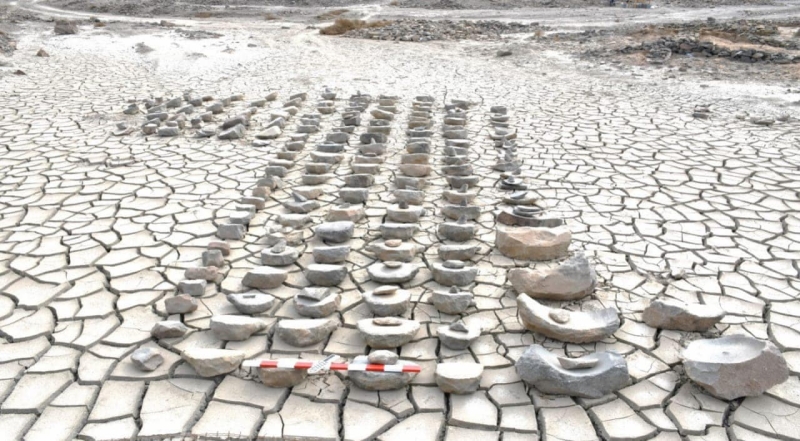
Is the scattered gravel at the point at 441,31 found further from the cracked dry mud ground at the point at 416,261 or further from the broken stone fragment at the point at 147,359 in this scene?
the broken stone fragment at the point at 147,359

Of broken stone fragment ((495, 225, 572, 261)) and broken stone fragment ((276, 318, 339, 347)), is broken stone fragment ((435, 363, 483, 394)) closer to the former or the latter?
broken stone fragment ((276, 318, 339, 347))

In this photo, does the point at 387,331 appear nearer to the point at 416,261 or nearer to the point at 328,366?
the point at 328,366

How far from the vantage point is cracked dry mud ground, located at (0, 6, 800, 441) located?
7.84ft

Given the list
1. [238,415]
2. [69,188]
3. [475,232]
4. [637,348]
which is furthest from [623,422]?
[69,188]

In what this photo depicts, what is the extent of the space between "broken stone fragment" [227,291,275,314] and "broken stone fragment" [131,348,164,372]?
49 centimetres

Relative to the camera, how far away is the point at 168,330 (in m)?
2.85

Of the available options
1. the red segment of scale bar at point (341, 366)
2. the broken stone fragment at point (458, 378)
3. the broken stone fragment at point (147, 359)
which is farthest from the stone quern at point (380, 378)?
the broken stone fragment at point (147, 359)

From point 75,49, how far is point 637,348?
1388 centimetres

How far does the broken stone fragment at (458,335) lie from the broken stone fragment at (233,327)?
923 mm

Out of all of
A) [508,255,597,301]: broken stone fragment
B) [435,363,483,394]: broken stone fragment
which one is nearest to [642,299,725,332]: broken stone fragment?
[508,255,597,301]: broken stone fragment

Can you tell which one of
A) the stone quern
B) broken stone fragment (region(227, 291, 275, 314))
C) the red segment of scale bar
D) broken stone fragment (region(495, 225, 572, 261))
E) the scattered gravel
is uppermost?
the scattered gravel

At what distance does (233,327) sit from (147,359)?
403 millimetres

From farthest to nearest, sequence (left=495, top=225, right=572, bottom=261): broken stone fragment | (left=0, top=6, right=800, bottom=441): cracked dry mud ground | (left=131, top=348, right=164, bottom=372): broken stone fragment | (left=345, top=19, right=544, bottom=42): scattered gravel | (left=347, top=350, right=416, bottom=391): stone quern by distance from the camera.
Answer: (left=345, top=19, right=544, bottom=42): scattered gravel, (left=495, top=225, right=572, bottom=261): broken stone fragment, (left=131, top=348, right=164, bottom=372): broken stone fragment, (left=347, top=350, right=416, bottom=391): stone quern, (left=0, top=6, right=800, bottom=441): cracked dry mud ground

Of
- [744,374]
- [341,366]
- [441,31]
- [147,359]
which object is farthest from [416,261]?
[441,31]
